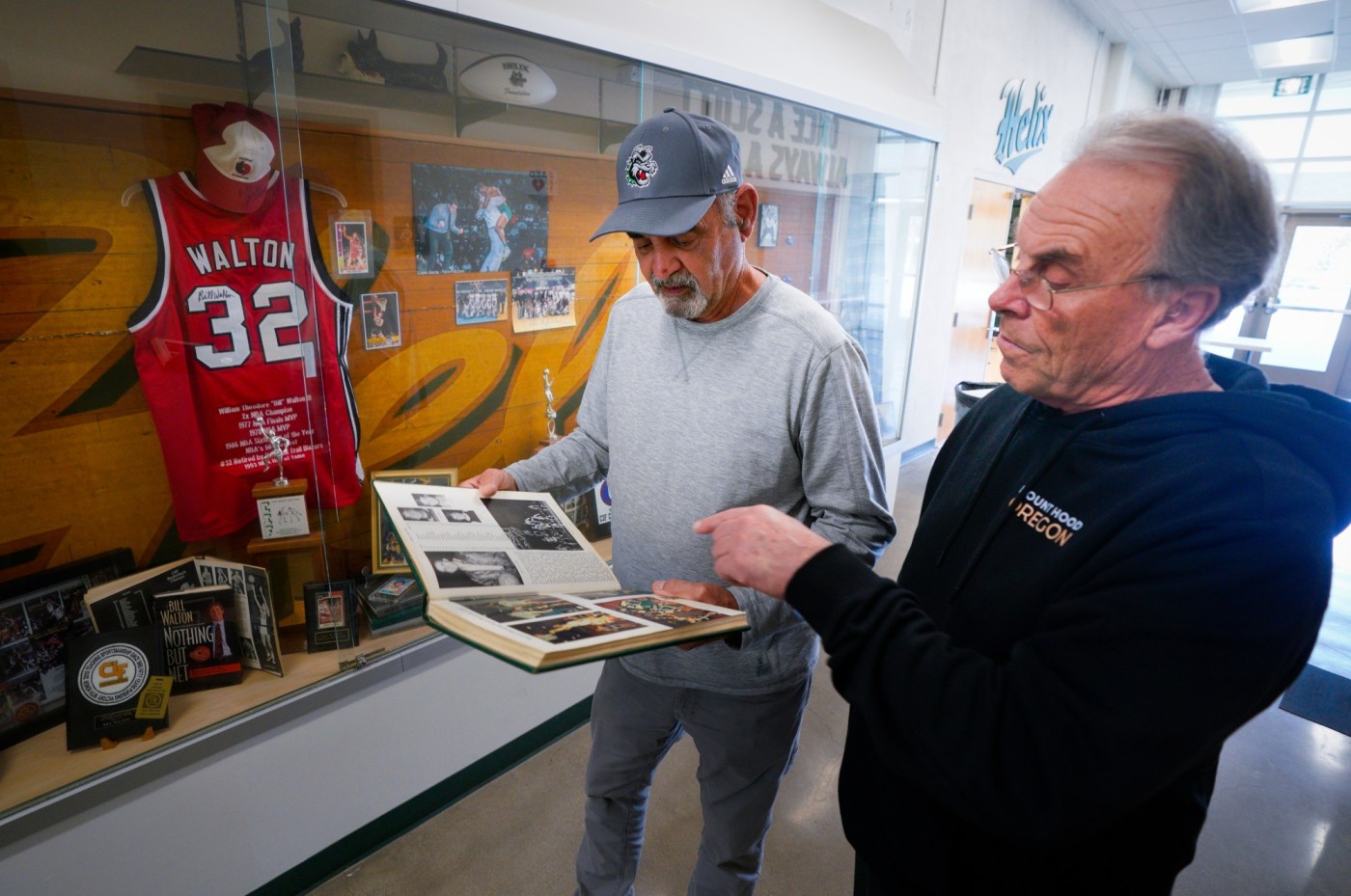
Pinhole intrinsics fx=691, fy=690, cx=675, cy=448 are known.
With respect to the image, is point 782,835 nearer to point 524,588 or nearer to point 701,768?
point 701,768

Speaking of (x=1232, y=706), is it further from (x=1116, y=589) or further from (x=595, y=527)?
(x=595, y=527)

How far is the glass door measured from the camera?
29.2ft

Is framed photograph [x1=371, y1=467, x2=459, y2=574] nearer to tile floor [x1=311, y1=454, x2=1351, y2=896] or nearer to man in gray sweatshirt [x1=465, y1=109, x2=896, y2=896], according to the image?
man in gray sweatshirt [x1=465, y1=109, x2=896, y2=896]

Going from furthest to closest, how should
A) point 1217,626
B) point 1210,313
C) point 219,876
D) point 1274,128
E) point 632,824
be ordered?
1. point 1274,128
2. point 219,876
3. point 632,824
4. point 1210,313
5. point 1217,626

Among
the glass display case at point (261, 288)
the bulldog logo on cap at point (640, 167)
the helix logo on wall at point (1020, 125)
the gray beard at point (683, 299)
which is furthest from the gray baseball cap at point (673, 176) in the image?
the helix logo on wall at point (1020, 125)

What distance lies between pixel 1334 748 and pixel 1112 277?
3.27 meters

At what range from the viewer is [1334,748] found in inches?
110

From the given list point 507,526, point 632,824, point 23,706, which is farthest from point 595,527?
point 23,706

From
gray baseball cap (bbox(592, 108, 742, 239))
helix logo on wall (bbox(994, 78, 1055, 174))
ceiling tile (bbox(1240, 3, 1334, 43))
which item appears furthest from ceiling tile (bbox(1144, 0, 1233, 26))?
gray baseball cap (bbox(592, 108, 742, 239))

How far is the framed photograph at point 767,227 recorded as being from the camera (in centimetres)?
356

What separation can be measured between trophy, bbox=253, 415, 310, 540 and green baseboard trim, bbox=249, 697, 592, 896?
0.94m

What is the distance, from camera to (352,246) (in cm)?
197

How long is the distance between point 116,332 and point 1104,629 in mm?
2106

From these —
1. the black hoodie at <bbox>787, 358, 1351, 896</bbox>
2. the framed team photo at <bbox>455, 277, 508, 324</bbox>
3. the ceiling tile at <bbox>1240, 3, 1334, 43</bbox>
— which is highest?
the ceiling tile at <bbox>1240, 3, 1334, 43</bbox>
